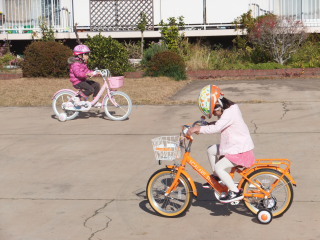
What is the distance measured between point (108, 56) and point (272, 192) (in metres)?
13.9

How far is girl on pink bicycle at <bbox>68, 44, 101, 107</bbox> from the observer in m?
12.2

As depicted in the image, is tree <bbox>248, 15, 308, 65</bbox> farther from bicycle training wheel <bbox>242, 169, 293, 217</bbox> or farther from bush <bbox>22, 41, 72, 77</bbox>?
bicycle training wheel <bbox>242, 169, 293, 217</bbox>

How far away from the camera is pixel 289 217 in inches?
255

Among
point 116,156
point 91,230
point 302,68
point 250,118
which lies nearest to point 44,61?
point 302,68

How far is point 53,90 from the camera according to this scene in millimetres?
16672

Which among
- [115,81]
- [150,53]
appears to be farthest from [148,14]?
[115,81]

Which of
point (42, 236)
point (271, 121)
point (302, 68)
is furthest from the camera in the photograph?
point (302, 68)

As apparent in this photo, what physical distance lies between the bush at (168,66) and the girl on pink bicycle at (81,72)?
6.43m

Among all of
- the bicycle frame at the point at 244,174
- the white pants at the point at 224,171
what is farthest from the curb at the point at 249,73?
the white pants at the point at 224,171

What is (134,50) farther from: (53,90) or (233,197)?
(233,197)

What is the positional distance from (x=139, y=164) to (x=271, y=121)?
373cm

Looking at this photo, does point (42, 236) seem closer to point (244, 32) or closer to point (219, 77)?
point (219, 77)

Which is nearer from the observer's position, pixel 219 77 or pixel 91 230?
pixel 91 230

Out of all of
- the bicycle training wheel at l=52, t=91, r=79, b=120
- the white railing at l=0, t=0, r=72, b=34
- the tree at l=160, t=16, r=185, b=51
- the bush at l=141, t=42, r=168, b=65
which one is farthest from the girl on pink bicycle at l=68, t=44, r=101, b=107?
the white railing at l=0, t=0, r=72, b=34
